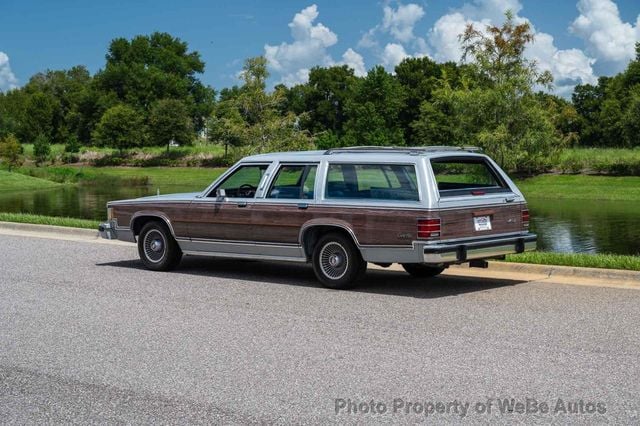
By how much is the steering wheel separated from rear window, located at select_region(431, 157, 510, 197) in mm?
2506

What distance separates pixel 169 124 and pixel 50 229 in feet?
216

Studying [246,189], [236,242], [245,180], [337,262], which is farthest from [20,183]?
[337,262]

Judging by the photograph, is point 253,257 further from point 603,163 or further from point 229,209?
point 603,163

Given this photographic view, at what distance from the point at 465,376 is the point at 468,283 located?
4634 mm

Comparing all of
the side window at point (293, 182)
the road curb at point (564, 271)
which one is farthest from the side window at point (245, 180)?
the road curb at point (564, 271)

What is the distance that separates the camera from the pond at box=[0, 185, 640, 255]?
1986 cm

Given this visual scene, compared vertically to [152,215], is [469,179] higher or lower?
higher

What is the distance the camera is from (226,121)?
2093 inches

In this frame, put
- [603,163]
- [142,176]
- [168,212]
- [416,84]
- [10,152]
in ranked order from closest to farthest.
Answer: [168,212] < [603,163] < [142,176] < [10,152] < [416,84]

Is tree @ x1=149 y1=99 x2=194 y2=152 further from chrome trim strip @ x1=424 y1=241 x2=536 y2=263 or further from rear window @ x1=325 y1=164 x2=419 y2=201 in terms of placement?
chrome trim strip @ x1=424 y1=241 x2=536 y2=263

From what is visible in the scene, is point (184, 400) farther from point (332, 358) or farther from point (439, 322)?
point (439, 322)

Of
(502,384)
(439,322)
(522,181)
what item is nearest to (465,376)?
(502,384)

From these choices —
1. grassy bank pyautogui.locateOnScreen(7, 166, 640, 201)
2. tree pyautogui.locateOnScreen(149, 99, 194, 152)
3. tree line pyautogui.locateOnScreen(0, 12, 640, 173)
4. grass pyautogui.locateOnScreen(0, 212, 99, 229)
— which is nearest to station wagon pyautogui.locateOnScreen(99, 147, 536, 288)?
grass pyautogui.locateOnScreen(0, 212, 99, 229)

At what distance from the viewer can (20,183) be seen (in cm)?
5703
